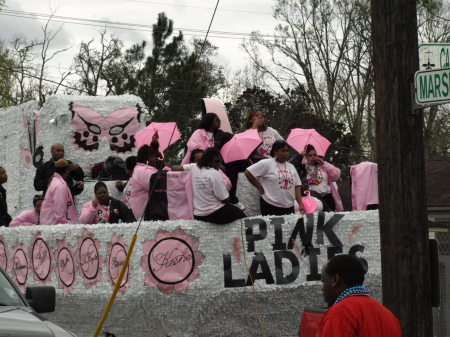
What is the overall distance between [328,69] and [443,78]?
30772 millimetres

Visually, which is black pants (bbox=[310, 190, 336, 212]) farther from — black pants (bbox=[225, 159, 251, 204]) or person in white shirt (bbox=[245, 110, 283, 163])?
black pants (bbox=[225, 159, 251, 204])

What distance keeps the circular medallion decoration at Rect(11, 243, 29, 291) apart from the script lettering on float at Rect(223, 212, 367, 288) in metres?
3.60

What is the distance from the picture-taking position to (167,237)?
11.8 meters

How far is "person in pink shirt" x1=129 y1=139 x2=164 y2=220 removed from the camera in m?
12.6

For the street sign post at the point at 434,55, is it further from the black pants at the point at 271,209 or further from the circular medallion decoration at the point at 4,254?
the circular medallion decoration at the point at 4,254

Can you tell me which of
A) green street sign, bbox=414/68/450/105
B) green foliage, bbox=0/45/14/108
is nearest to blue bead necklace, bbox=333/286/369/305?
green street sign, bbox=414/68/450/105

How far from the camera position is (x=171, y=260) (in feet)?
38.5

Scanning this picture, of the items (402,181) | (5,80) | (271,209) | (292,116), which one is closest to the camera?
(402,181)

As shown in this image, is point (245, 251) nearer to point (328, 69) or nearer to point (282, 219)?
point (282, 219)

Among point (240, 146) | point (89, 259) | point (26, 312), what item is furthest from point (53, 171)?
point (26, 312)

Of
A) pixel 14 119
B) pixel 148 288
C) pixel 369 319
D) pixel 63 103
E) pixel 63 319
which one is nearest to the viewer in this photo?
pixel 369 319

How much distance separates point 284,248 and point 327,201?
1.87 metres

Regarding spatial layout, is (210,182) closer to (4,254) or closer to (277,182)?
(277,182)

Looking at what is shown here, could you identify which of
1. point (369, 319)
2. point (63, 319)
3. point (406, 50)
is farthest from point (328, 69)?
point (369, 319)
